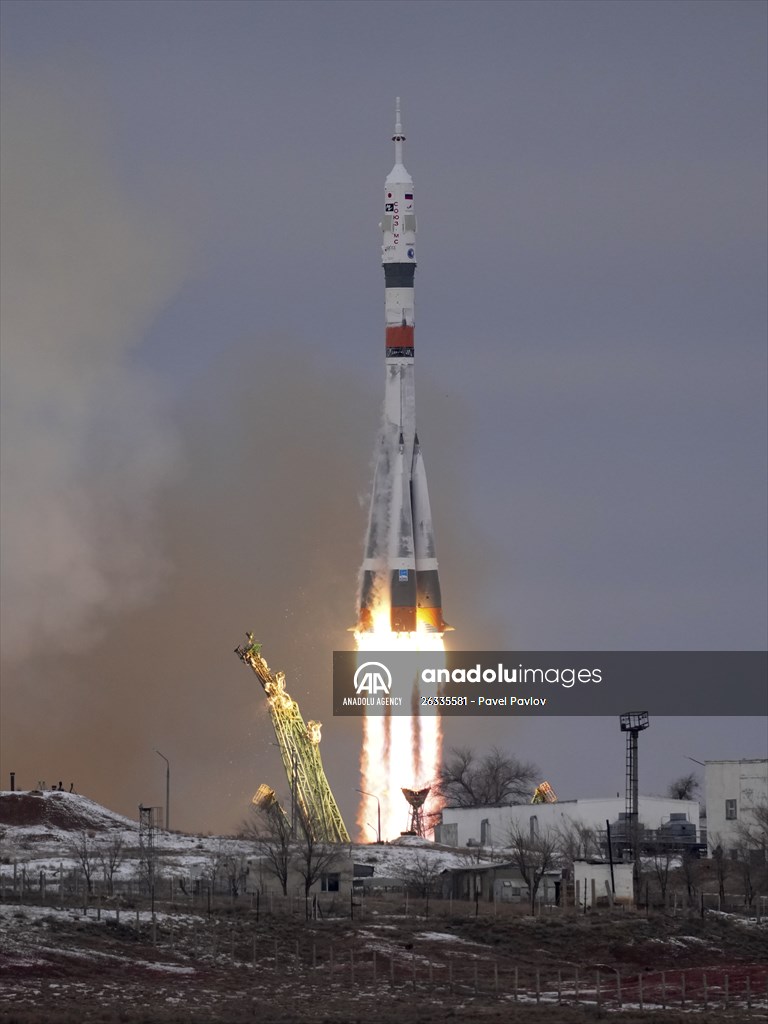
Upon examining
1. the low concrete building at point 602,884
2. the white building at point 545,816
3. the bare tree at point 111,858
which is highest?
the white building at point 545,816

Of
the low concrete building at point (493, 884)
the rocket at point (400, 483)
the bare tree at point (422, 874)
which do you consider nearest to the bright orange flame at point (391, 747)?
the rocket at point (400, 483)

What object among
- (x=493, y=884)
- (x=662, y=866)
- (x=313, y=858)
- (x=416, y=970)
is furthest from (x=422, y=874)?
(x=416, y=970)

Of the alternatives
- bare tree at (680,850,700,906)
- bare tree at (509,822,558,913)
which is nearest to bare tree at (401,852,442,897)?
bare tree at (509,822,558,913)

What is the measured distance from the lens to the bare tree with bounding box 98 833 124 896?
11634 centimetres

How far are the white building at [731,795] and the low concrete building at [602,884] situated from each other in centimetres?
3108

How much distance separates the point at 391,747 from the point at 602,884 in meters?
35.6

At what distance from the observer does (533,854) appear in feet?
444

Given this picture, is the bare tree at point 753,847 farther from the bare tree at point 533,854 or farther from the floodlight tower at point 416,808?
the floodlight tower at point 416,808

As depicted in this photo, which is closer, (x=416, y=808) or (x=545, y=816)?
(x=416, y=808)

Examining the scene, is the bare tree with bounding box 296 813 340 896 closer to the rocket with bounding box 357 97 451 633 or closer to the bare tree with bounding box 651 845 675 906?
the bare tree with bounding box 651 845 675 906

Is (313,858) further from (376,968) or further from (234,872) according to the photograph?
(376,968)

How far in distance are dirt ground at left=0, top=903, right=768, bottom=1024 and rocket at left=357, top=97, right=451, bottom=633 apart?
4491 centimetres

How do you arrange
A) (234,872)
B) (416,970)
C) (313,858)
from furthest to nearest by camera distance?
(234,872) < (313,858) < (416,970)

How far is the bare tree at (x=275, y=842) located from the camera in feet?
381
